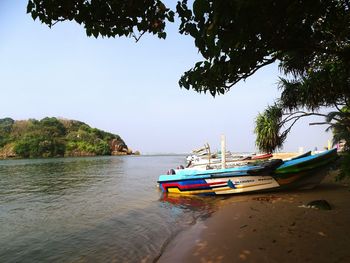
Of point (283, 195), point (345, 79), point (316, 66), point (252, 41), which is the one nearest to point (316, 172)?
point (283, 195)

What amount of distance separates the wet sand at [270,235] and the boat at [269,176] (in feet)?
5.29

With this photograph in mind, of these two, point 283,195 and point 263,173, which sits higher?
point 263,173

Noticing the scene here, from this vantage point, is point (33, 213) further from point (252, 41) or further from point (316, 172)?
point (316, 172)

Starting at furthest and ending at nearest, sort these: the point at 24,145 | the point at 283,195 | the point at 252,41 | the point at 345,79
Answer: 1. the point at 24,145
2. the point at 283,195
3. the point at 345,79
4. the point at 252,41

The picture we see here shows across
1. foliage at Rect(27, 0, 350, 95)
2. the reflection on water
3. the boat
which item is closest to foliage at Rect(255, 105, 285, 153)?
the boat

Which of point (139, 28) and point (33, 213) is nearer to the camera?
point (139, 28)

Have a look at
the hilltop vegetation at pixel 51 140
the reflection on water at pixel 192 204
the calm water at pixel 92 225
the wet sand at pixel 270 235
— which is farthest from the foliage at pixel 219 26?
the hilltop vegetation at pixel 51 140

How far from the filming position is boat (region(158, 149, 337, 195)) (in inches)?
389

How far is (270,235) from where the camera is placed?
17.8 feet

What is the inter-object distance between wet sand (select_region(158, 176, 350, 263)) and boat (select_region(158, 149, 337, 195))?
1613mm

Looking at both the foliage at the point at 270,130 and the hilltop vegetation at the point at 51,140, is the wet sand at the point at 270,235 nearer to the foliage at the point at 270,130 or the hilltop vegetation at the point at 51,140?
the foliage at the point at 270,130

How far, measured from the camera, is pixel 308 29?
445cm

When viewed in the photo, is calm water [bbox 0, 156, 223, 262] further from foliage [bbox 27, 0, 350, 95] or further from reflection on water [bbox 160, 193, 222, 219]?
foliage [bbox 27, 0, 350, 95]

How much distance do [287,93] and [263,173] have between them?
466 centimetres
